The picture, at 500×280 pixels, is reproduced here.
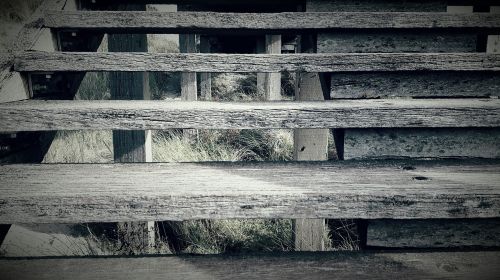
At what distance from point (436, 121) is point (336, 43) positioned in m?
0.59

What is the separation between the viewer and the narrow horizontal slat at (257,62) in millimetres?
1328

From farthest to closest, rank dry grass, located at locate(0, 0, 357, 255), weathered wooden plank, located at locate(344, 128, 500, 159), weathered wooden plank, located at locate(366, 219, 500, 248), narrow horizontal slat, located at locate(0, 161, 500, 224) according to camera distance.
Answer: dry grass, located at locate(0, 0, 357, 255) < weathered wooden plank, located at locate(344, 128, 500, 159) < weathered wooden plank, located at locate(366, 219, 500, 248) < narrow horizontal slat, located at locate(0, 161, 500, 224)

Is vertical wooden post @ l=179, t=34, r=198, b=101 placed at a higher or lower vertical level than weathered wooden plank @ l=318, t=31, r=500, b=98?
higher

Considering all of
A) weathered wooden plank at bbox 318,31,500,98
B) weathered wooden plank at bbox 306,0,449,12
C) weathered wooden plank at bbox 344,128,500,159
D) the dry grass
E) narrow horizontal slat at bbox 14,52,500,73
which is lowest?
the dry grass

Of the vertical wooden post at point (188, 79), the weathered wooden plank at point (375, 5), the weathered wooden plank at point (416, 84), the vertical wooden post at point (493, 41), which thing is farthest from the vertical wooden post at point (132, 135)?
the vertical wooden post at point (188, 79)

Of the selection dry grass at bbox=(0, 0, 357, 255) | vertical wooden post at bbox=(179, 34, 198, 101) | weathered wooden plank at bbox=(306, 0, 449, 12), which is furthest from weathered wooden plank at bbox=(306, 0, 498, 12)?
vertical wooden post at bbox=(179, 34, 198, 101)

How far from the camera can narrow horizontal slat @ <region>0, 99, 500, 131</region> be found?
1.16m

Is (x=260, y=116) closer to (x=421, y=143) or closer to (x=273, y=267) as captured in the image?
(x=273, y=267)

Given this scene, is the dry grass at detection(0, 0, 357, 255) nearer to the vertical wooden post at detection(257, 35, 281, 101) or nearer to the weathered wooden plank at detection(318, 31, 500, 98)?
the vertical wooden post at detection(257, 35, 281, 101)

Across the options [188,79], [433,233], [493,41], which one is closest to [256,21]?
[433,233]

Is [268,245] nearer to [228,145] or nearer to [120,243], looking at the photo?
[120,243]

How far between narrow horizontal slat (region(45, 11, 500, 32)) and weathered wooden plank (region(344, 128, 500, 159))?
52 centimetres

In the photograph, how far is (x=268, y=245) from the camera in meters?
2.79

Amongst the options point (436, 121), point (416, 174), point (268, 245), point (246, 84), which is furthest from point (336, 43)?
point (246, 84)
